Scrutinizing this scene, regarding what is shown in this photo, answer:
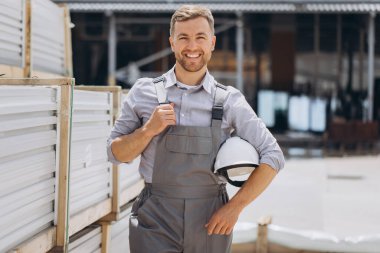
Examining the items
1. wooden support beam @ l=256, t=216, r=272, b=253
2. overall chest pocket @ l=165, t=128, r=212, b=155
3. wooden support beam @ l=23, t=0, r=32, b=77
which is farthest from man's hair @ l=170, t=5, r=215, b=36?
wooden support beam @ l=256, t=216, r=272, b=253

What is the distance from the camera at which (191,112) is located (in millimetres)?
2996

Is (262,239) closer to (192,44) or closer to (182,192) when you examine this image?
(182,192)

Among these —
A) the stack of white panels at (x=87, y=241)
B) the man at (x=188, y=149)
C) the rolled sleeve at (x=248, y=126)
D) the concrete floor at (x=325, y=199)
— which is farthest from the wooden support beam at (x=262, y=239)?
the rolled sleeve at (x=248, y=126)

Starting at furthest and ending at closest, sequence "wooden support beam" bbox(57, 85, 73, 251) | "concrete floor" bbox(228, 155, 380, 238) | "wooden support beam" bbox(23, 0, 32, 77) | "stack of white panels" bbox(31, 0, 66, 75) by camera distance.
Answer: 1. "concrete floor" bbox(228, 155, 380, 238)
2. "stack of white panels" bbox(31, 0, 66, 75)
3. "wooden support beam" bbox(23, 0, 32, 77)
4. "wooden support beam" bbox(57, 85, 73, 251)

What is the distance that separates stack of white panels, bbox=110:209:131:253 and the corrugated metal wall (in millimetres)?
1378

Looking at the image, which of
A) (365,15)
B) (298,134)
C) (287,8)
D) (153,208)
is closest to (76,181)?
(153,208)

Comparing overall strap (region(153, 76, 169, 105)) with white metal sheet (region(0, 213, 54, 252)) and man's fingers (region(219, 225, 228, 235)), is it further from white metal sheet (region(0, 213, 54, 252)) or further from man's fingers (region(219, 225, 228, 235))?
white metal sheet (region(0, 213, 54, 252))

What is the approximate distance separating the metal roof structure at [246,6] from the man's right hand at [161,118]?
15.5m

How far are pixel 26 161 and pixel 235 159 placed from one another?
1.03m

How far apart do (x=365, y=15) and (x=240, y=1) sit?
16.4 feet

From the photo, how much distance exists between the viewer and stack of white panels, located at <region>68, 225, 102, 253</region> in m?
4.03

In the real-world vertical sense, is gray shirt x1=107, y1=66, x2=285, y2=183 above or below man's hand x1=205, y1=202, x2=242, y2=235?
above

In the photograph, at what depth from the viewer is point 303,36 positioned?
71.8 feet

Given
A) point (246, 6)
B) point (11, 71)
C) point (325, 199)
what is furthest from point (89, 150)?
point (246, 6)
